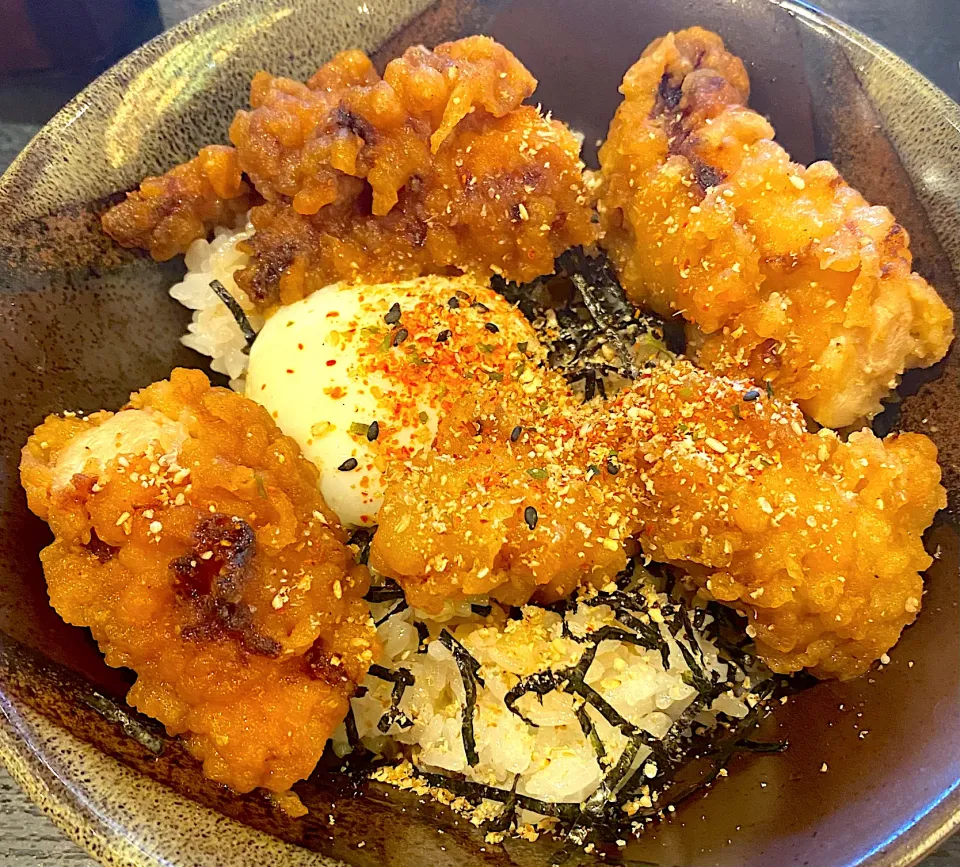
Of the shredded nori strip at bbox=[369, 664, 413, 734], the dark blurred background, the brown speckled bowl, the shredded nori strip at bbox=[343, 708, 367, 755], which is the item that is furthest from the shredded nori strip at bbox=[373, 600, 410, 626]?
the dark blurred background

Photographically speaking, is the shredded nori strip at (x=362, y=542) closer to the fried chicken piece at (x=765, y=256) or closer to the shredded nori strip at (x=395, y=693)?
the shredded nori strip at (x=395, y=693)

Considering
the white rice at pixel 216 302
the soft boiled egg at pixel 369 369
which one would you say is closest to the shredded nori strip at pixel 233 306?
the white rice at pixel 216 302

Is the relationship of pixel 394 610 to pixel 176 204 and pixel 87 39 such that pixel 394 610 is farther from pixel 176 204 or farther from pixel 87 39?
pixel 87 39

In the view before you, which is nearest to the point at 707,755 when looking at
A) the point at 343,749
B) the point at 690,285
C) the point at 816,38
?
the point at 343,749

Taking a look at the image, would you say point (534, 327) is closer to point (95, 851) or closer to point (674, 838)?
point (674, 838)

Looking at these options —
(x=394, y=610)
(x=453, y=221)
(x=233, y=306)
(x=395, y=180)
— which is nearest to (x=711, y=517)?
(x=394, y=610)

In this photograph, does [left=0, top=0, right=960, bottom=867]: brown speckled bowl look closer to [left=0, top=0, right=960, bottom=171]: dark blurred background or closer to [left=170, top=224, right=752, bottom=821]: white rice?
[left=170, top=224, right=752, bottom=821]: white rice
